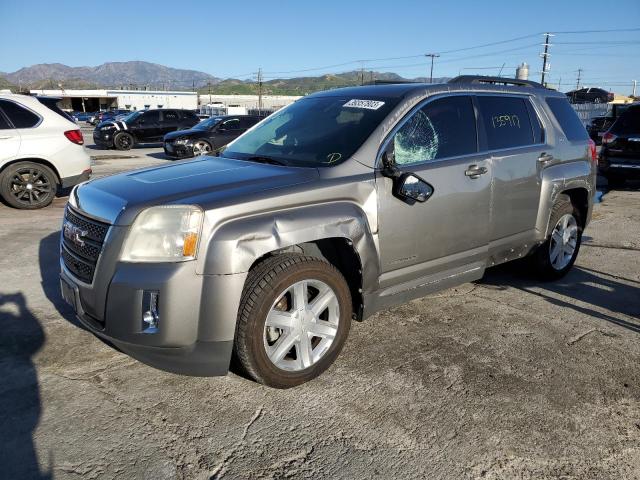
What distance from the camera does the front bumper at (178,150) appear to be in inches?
611

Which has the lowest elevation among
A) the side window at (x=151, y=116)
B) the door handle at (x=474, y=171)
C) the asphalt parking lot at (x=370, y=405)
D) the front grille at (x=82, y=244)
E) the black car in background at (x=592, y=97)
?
the asphalt parking lot at (x=370, y=405)

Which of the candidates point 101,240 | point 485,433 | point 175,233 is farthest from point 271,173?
point 485,433

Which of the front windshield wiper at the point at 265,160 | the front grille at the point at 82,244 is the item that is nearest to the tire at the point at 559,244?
the front windshield wiper at the point at 265,160

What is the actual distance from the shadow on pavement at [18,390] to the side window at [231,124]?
42.6ft

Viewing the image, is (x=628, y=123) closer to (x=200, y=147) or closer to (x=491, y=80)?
(x=491, y=80)

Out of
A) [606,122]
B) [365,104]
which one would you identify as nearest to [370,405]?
[365,104]

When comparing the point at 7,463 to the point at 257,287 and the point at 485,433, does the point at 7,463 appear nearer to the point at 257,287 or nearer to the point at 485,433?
the point at 257,287

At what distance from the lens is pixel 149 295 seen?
8.78ft

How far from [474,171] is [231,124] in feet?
46.3

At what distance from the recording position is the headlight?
271 centimetres

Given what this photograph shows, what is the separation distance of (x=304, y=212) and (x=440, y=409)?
4.46 ft

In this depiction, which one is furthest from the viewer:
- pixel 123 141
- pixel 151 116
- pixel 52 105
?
pixel 151 116

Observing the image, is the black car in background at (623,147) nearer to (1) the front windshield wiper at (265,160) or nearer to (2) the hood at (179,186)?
(1) the front windshield wiper at (265,160)

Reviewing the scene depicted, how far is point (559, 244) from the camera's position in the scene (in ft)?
16.8
